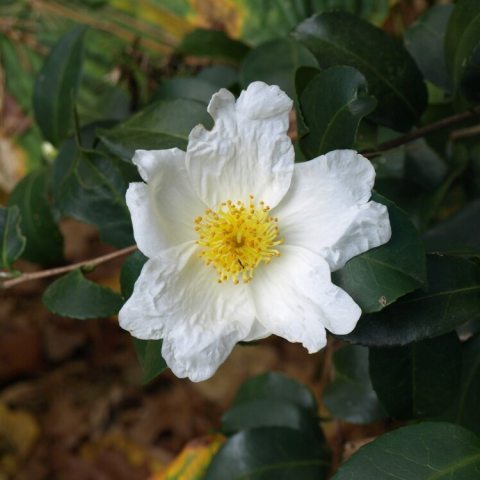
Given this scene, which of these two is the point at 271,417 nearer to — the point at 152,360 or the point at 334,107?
the point at 152,360

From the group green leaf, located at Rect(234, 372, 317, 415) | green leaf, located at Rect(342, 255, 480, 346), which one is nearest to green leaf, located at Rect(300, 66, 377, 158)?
green leaf, located at Rect(342, 255, 480, 346)

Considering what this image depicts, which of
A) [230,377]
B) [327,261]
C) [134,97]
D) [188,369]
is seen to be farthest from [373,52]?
[230,377]

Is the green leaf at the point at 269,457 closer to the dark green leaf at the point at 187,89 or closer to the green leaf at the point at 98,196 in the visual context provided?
Result: the green leaf at the point at 98,196

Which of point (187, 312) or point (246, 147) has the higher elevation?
point (246, 147)

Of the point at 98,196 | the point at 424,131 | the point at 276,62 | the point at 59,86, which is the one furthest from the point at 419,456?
the point at 59,86

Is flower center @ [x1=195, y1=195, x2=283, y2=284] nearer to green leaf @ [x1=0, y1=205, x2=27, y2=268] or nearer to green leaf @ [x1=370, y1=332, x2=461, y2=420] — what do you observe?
green leaf @ [x1=370, y1=332, x2=461, y2=420]

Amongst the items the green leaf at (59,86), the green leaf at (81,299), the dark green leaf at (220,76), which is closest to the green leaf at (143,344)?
the green leaf at (81,299)
